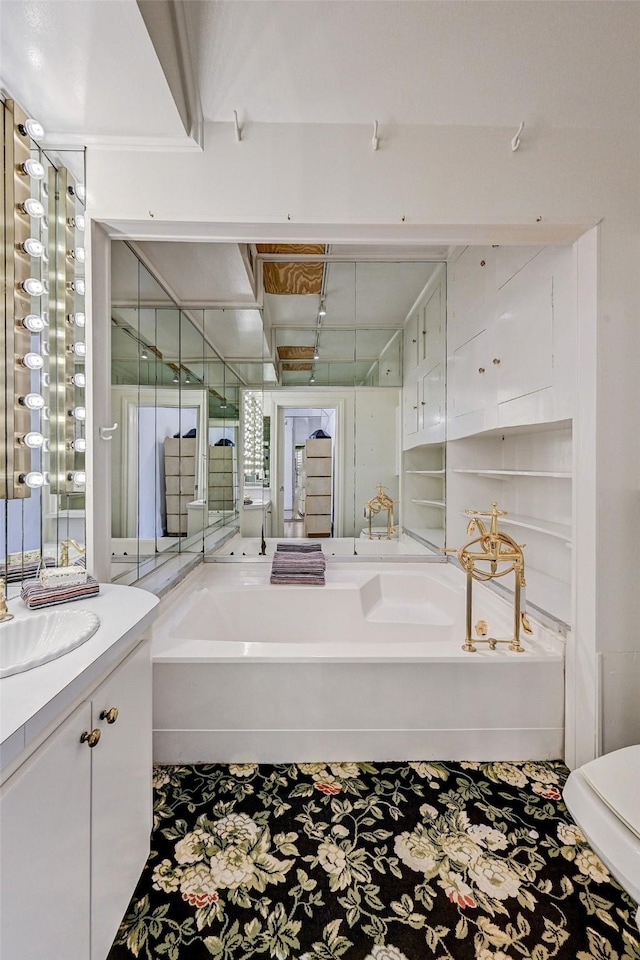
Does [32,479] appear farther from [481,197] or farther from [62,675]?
[481,197]

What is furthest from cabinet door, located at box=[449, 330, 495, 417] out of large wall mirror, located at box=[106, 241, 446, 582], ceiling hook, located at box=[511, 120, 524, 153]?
ceiling hook, located at box=[511, 120, 524, 153]

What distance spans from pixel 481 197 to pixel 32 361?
1727 mm

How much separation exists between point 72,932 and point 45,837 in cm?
26

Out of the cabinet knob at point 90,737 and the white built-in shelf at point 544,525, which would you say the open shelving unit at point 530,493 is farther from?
the cabinet knob at point 90,737

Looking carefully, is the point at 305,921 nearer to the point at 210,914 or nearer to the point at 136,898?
the point at 210,914

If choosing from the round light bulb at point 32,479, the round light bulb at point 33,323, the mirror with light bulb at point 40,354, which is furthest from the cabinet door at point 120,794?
the round light bulb at point 33,323

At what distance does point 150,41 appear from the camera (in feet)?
3.93

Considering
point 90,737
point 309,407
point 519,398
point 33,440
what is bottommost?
point 90,737

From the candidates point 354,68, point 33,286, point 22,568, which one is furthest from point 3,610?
point 354,68

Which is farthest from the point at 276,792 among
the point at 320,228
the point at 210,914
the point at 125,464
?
the point at 320,228

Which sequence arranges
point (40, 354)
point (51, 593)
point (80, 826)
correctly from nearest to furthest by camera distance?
point (80, 826)
point (51, 593)
point (40, 354)

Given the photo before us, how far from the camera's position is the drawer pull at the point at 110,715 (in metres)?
0.93

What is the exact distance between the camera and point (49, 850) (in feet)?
2.39

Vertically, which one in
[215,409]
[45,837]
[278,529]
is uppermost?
[215,409]
